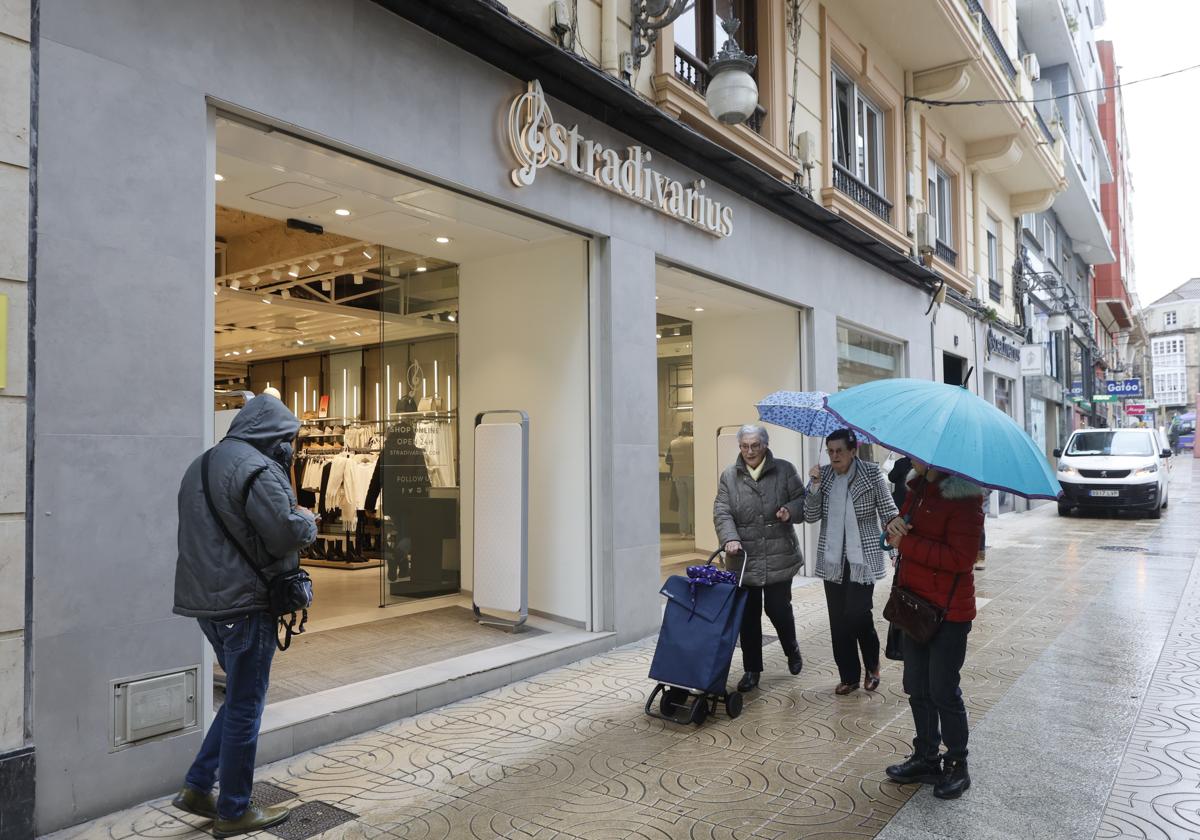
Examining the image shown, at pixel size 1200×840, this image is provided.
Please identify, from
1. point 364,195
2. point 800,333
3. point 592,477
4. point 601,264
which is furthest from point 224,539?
point 800,333

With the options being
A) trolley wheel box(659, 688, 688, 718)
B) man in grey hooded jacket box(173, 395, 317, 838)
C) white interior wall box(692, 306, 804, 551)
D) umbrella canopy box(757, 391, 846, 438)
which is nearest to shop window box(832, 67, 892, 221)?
white interior wall box(692, 306, 804, 551)

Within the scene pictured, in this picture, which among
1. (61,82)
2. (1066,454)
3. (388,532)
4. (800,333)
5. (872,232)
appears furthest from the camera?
(1066,454)

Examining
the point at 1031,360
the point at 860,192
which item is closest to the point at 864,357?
the point at 860,192

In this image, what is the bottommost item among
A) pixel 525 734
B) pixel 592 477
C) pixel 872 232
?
pixel 525 734

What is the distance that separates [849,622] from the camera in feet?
18.7

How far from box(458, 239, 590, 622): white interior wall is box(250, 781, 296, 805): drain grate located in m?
3.35

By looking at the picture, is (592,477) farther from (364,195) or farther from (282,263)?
(282,263)

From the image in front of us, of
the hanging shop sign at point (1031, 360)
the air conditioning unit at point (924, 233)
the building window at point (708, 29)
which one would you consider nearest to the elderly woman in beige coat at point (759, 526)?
the building window at point (708, 29)

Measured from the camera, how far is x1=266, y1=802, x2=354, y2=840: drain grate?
3.74 m

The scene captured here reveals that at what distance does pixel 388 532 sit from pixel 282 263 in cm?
318

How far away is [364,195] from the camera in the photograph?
603 centimetres

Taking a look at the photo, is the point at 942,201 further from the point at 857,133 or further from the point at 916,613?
the point at 916,613

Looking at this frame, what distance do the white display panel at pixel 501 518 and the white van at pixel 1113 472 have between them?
16.0 meters

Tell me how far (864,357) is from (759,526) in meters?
7.90
